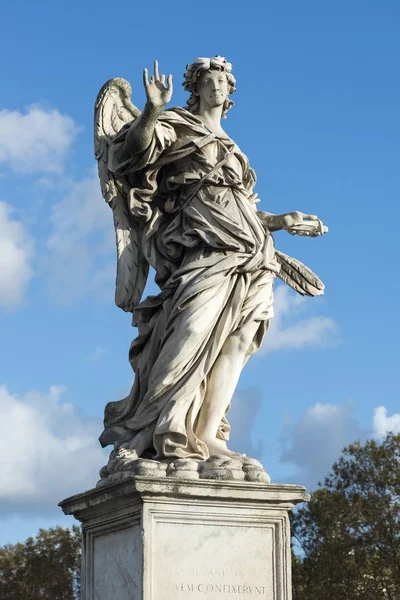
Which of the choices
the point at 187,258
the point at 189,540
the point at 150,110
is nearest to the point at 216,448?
the point at 189,540

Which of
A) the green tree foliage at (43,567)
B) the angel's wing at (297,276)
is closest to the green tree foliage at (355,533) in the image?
the green tree foliage at (43,567)

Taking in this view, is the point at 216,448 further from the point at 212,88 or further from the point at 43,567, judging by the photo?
the point at 43,567

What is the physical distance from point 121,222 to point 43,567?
38.1 metres

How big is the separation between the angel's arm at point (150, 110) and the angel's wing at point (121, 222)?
0.61 meters

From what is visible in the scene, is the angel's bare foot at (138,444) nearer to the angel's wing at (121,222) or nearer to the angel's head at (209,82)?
the angel's wing at (121,222)

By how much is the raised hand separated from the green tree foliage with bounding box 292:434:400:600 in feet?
94.6

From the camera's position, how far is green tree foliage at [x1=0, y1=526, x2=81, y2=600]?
4650 cm

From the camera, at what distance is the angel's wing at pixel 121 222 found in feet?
37.3

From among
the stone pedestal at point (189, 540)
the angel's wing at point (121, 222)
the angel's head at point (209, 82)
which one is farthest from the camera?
the angel's head at point (209, 82)

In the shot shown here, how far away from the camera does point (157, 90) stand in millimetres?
10672

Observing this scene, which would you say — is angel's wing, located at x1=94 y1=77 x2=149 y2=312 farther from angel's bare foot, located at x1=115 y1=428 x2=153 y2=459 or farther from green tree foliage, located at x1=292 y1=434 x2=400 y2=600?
green tree foliage, located at x1=292 y1=434 x2=400 y2=600

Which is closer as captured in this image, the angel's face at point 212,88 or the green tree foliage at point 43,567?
the angel's face at point 212,88

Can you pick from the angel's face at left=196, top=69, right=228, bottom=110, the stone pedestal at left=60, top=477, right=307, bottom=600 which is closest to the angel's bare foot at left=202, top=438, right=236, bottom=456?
the stone pedestal at left=60, top=477, right=307, bottom=600

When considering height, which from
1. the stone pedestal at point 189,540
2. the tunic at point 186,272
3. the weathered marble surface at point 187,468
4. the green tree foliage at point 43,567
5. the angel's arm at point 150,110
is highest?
the green tree foliage at point 43,567
